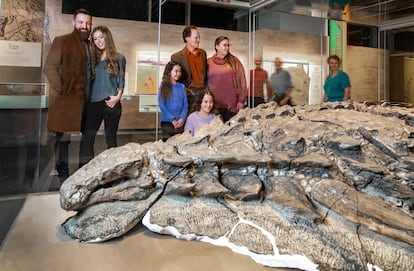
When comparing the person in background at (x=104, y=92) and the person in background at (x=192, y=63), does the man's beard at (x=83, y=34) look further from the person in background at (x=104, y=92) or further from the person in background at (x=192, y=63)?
the person in background at (x=192, y=63)

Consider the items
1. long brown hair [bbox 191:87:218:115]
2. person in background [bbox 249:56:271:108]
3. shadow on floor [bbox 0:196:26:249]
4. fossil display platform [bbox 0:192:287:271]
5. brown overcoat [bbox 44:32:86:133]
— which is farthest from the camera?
person in background [bbox 249:56:271:108]

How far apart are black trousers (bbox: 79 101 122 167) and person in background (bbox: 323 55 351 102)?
1.61 m

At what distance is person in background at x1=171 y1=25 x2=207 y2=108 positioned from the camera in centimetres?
246

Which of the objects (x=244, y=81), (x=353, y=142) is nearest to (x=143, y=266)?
(x=353, y=142)

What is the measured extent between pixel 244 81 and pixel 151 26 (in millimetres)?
818

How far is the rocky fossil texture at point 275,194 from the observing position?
41.2 inches

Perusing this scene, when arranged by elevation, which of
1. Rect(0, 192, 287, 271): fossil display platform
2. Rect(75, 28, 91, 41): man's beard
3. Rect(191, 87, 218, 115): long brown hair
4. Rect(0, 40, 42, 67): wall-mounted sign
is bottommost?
Rect(0, 192, 287, 271): fossil display platform

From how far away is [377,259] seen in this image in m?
1.01

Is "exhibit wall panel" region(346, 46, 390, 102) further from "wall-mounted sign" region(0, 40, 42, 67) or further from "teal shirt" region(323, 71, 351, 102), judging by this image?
"wall-mounted sign" region(0, 40, 42, 67)

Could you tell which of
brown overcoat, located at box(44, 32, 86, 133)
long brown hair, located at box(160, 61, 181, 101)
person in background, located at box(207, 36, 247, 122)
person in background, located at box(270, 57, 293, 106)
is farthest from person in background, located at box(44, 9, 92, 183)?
person in background, located at box(270, 57, 293, 106)

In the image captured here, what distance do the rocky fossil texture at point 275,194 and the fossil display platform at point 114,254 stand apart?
0.12 feet

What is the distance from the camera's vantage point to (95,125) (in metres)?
2.20

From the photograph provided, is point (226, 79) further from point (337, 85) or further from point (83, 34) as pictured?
point (83, 34)

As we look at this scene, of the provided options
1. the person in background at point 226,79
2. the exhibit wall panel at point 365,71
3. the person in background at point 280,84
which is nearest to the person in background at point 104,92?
the person in background at point 226,79
